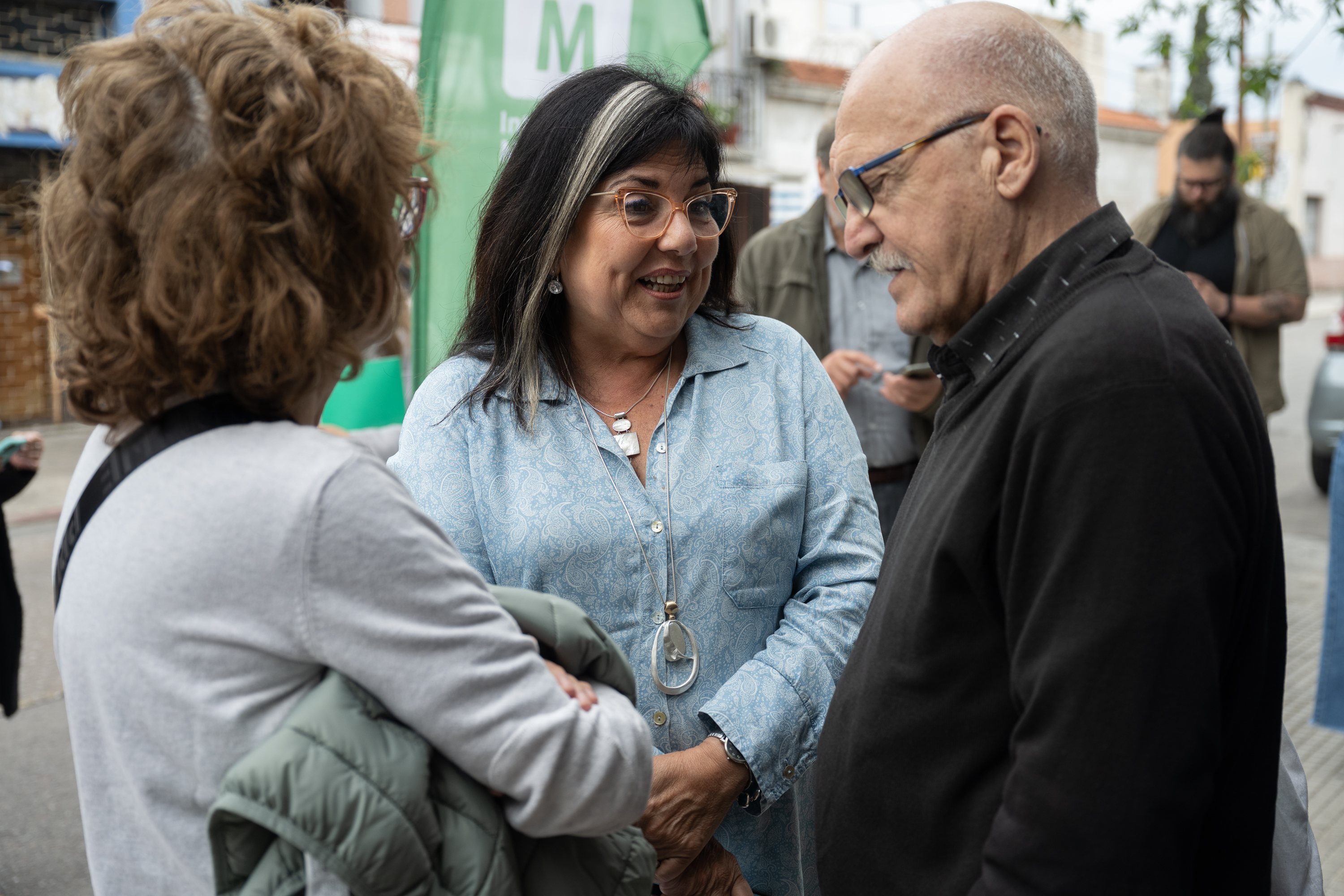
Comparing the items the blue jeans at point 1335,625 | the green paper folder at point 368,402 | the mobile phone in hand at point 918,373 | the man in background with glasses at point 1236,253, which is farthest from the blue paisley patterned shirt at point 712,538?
the man in background with glasses at point 1236,253

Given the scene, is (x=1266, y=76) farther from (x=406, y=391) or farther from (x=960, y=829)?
(x=960, y=829)

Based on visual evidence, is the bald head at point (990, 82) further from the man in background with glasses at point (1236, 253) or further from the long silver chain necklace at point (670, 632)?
the man in background with glasses at point (1236, 253)

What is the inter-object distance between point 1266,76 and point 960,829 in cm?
649

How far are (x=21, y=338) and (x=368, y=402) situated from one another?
10.5m

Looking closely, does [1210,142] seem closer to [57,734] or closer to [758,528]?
[758,528]

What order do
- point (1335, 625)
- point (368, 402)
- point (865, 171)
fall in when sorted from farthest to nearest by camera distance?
point (1335, 625) < point (368, 402) < point (865, 171)

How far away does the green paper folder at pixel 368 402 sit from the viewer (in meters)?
3.75

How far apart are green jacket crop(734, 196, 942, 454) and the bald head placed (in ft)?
8.61

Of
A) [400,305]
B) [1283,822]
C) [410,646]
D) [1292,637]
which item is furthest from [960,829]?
[1292,637]

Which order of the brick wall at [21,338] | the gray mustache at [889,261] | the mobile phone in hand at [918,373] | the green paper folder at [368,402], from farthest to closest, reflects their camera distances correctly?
1. the brick wall at [21,338]
2. the mobile phone in hand at [918,373]
3. the green paper folder at [368,402]
4. the gray mustache at [889,261]

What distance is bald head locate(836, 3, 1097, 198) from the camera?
143 cm

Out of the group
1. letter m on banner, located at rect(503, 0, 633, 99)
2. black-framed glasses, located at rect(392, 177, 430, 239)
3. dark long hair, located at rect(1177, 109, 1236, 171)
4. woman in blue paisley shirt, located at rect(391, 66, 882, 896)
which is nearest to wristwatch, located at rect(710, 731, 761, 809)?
woman in blue paisley shirt, located at rect(391, 66, 882, 896)

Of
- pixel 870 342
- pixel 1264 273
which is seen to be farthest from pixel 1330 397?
pixel 870 342

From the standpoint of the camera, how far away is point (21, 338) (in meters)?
12.2
